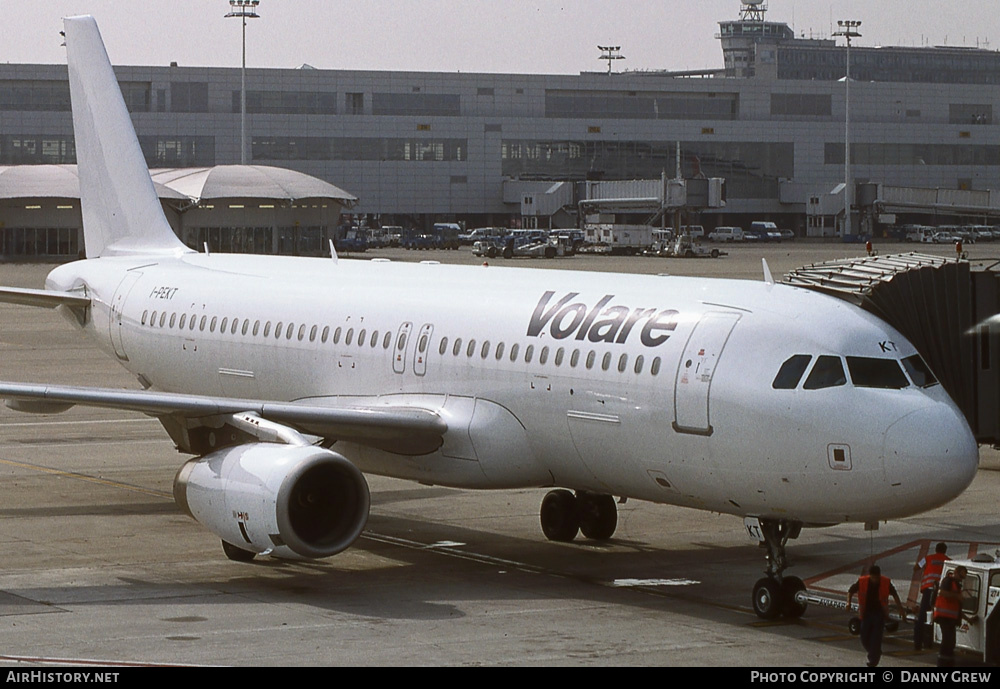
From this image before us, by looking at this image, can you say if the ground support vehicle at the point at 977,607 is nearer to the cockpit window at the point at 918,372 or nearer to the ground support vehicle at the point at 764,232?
the cockpit window at the point at 918,372

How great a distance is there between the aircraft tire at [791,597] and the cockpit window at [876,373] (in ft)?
9.31

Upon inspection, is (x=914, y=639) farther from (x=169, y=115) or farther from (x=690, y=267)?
(x=169, y=115)

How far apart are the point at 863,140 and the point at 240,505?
6175 inches

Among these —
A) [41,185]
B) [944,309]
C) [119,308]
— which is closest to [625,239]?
[41,185]

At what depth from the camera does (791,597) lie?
69.3ft

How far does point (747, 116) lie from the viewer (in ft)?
569

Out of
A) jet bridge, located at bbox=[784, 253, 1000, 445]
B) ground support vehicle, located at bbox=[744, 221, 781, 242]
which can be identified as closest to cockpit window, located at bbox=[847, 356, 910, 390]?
jet bridge, located at bbox=[784, 253, 1000, 445]

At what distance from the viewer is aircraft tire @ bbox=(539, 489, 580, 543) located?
1077 inches

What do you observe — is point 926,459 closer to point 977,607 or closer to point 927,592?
point 927,592

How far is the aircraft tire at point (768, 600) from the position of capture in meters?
21.1

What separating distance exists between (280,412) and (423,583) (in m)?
3.65

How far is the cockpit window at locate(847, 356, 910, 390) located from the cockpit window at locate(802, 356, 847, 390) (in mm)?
145

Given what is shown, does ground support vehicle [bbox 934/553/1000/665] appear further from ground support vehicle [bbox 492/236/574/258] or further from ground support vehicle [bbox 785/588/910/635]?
ground support vehicle [bbox 492/236/574/258]

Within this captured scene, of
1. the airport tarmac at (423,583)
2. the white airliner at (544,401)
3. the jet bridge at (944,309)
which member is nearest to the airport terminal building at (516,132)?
the airport tarmac at (423,583)
